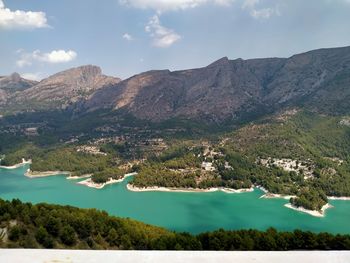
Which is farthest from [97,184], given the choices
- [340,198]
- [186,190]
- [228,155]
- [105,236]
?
[105,236]

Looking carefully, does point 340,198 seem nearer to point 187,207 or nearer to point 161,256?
point 187,207

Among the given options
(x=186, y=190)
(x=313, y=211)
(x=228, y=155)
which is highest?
(x=228, y=155)

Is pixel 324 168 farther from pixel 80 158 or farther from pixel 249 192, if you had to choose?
pixel 80 158

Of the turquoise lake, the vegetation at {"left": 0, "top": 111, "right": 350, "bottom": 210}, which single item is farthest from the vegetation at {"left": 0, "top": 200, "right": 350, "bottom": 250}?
the vegetation at {"left": 0, "top": 111, "right": 350, "bottom": 210}

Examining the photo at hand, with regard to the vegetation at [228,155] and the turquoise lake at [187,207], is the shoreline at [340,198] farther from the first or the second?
the turquoise lake at [187,207]

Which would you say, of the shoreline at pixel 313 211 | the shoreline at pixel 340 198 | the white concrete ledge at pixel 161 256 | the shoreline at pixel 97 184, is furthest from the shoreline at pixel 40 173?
the white concrete ledge at pixel 161 256

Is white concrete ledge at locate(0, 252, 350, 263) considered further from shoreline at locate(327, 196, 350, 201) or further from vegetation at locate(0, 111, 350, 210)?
shoreline at locate(327, 196, 350, 201)
